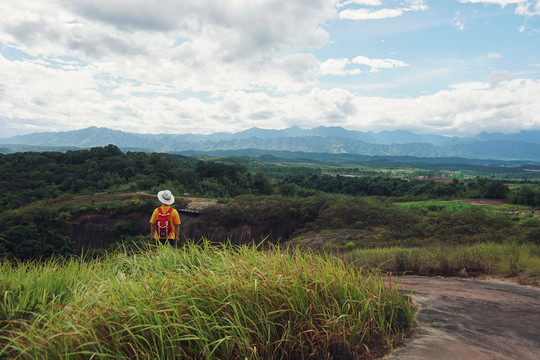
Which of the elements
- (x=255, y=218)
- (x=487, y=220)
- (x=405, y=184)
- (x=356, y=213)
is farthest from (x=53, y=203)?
(x=405, y=184)

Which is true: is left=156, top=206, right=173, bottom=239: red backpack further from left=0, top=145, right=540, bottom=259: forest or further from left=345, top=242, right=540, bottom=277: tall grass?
left=345, top=242, right=540, bottom=277: tall grass

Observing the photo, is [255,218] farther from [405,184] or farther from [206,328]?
[405,184]

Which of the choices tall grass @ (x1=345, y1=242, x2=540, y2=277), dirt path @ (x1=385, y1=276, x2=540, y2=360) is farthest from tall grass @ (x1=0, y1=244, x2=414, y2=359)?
tall grass @ (x1=345, y1=242, x2=540, y2=277)

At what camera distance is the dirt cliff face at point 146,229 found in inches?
1607

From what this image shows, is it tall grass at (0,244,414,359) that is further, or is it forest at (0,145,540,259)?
forest at (0,145,540,259)

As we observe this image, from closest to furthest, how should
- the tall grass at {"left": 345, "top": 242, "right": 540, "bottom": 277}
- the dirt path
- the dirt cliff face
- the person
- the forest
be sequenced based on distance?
the dirt path → the tall grass at {"left": 345, "top": 242, "right": 540, "bottom": 277} → the person → the forest → the dirt cliff face

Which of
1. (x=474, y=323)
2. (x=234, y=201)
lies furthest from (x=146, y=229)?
(x=474, y=323)

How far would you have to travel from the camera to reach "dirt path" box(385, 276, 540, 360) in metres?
3.38

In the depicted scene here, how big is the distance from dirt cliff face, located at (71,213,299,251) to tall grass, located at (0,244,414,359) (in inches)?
1403

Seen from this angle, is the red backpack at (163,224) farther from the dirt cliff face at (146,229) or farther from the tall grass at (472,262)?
the dirt cliff face at (146,229)

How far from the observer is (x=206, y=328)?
3.37m

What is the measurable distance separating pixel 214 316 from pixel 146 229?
44.8 m

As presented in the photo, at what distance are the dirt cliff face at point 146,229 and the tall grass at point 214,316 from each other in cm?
3563

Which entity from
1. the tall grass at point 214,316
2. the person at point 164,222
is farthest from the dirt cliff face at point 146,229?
the tall grass at point 214,316
